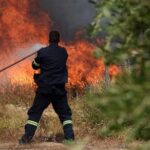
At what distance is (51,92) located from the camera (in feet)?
36.0

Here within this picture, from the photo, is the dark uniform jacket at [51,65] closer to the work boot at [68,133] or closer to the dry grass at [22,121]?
the work boot at [68,133]

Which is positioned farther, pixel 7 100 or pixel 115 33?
pixel 7 100

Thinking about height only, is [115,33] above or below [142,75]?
above

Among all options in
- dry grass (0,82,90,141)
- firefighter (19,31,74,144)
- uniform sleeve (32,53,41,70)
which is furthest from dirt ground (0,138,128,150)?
uniform sleeve (32,53,41,70)

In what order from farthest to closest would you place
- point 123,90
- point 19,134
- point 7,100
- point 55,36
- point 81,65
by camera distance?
point 81,65 < point 7,100 < point 19,134 < point 55,36 < point 123,90

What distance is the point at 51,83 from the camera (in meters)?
10.9

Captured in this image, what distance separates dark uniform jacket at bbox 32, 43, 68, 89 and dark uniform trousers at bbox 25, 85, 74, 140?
0.12m

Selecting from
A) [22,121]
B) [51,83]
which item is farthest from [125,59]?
[22,121]

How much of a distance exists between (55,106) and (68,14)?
49.6ft

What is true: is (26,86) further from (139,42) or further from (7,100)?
(139,42)

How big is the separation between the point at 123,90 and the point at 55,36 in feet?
26.7

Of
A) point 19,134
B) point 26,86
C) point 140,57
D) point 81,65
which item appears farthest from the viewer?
point 81,65

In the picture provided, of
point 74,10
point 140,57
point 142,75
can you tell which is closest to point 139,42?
point 140,57

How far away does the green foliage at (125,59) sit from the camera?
2645 millimetres
